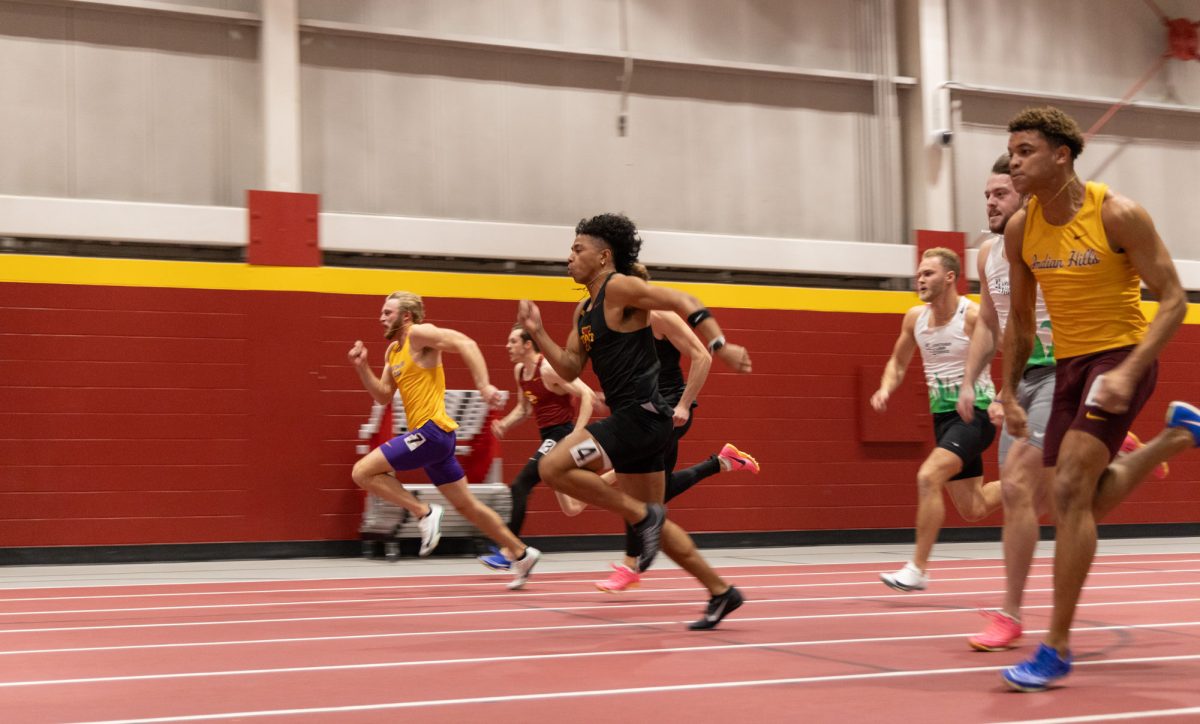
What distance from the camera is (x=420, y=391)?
8.70 metres

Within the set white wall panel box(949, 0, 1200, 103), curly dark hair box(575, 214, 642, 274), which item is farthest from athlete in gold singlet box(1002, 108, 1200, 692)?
white wall panel box(949, 0, 1200, 103)

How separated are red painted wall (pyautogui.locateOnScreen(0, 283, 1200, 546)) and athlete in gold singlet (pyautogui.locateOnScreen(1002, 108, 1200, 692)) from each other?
7689 millimetres

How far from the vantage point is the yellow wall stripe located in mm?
10570

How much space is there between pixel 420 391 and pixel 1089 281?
5.27 metres

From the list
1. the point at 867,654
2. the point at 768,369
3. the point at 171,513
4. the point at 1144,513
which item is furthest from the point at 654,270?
the point at 867,654

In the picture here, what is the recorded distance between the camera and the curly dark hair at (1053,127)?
4355 millimetres

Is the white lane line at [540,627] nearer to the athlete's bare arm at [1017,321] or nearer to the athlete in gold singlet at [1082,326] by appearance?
the athlete's bare arm at [1017,321]

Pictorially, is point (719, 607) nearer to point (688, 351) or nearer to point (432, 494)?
point (688, 351)

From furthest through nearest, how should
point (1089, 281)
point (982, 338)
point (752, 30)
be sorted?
point (752, 30) < point (982, 338) < point (1089, 281)

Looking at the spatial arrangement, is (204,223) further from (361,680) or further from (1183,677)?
(1183,677)

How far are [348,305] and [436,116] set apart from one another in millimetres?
2126

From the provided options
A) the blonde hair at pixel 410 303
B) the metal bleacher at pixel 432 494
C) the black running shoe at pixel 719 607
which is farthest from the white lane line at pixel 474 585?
the black running shoe at pixel 719 607

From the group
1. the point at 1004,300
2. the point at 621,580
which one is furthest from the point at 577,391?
the point at 1004,300

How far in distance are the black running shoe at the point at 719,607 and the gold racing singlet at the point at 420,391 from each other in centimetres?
337
